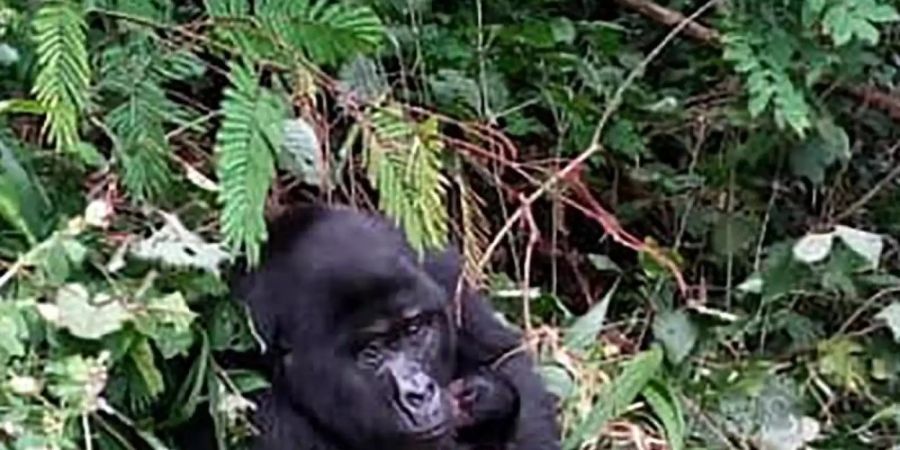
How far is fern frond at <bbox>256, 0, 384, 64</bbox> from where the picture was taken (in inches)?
100.0

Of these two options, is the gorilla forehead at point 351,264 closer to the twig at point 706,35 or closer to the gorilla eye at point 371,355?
→ the gorilla eye at point 371,355

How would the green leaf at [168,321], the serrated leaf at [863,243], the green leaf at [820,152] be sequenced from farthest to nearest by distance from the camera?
the green leaf at [820,152] < the serrated leaf at [863,243] < the green leaf at [168,321]

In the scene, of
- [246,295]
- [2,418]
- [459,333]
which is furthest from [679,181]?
[2,418]

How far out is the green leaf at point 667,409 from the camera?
10.2 feet

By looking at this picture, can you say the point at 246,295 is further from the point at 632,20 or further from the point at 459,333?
the point at 632,20

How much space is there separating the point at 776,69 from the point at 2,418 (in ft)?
Result: 5.03

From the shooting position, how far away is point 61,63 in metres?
2.49

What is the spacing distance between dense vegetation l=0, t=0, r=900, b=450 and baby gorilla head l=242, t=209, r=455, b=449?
0.22 feet

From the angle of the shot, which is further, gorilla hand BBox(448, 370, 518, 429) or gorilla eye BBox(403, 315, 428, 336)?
gorilla hand BBox(448, 370, 518, 429)

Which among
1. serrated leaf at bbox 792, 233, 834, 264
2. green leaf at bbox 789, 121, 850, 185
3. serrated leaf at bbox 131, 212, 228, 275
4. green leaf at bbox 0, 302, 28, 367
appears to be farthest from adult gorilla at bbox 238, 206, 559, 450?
green leaf at bbox 789, 121, 850, 185

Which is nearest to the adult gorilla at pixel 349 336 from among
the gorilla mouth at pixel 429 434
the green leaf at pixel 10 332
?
the gorilla mouth at pixel 429 434

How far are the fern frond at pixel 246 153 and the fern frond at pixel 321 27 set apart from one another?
0.20 ft

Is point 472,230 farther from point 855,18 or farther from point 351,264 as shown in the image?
point 855,18

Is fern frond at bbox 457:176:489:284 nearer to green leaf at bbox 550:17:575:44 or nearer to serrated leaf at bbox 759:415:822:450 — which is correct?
green leaf at bbox 550:17:575:44
